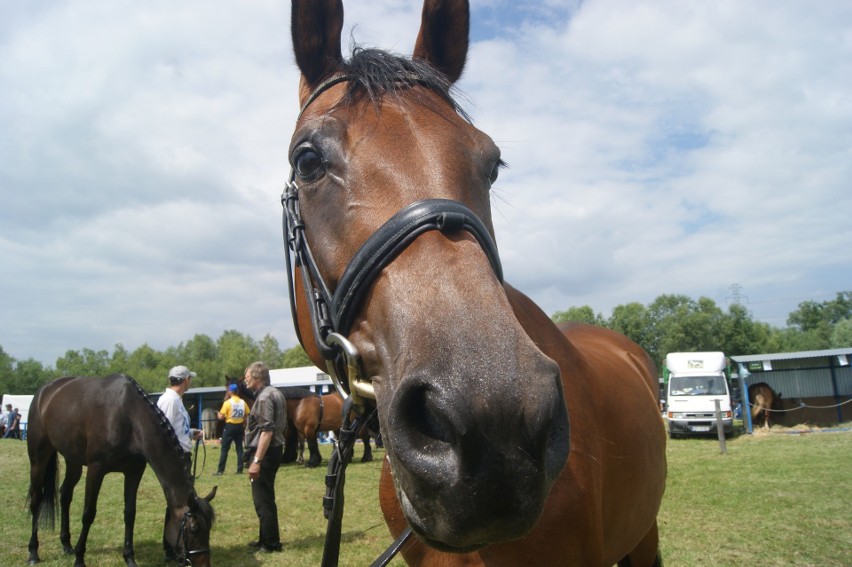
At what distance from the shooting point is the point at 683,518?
838 centimetres

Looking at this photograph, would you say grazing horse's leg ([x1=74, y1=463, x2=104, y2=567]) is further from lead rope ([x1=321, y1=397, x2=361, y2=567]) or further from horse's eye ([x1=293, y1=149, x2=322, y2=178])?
horse's eye ([x1=293, y1=149, x2=322, y2=178])

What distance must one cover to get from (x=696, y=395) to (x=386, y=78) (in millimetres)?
22296

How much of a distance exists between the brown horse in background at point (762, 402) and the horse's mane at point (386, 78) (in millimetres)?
25432

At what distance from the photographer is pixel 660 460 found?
380 centimetres

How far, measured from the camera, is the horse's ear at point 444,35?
8.46ft

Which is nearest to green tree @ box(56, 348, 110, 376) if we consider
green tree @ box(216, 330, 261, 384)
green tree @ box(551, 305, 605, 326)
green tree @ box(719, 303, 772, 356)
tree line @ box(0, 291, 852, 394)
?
tree line @ box(0, 291, 852, 394)

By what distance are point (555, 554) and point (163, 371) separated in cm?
9978

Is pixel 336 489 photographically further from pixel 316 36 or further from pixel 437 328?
pixel 316 36

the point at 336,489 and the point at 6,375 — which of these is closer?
the point at 336,489

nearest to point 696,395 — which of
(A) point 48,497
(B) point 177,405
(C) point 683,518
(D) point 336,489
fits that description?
(C) point 683,518

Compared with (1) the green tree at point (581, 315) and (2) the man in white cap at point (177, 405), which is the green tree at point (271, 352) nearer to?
(1) the green tree at point (581, 315)

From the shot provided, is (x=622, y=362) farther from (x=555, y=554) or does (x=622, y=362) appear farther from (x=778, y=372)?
(x=778, y=372)

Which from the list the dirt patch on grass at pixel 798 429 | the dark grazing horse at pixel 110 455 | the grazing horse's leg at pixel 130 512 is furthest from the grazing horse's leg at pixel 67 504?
the dirt patch on grass at pixel 798 429

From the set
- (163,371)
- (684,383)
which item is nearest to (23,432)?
(684,383)
